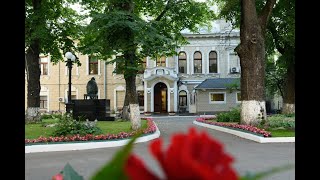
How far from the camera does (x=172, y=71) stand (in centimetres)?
4409

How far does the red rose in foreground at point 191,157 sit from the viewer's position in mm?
552

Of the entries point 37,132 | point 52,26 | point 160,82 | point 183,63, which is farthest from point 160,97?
point 37,132

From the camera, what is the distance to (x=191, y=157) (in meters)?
0.54

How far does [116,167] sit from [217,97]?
44259mm

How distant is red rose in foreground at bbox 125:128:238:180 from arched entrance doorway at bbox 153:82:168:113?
4409 centimetres

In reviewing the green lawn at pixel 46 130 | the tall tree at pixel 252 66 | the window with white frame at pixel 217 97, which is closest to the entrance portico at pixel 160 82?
the window with white frame at pixel 217 97

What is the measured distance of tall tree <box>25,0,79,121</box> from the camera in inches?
878

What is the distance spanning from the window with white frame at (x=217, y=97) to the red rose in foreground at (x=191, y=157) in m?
43.7

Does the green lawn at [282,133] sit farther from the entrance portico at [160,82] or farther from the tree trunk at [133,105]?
the entrance portico at [160,82]

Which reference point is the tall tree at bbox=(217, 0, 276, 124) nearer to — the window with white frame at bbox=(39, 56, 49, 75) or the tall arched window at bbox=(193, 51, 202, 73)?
the tall arched window at bbox=(193, 51, 202, 73)

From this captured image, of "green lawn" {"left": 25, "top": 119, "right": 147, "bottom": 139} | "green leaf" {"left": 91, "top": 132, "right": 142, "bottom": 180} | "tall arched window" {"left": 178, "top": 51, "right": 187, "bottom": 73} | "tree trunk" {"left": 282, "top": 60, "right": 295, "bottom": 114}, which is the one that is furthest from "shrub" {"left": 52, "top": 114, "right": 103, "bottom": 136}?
"tall arched window" {"left": 178, "top": 51, "right": 187, "bottom": 73}

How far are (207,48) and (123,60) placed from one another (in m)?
28.7
